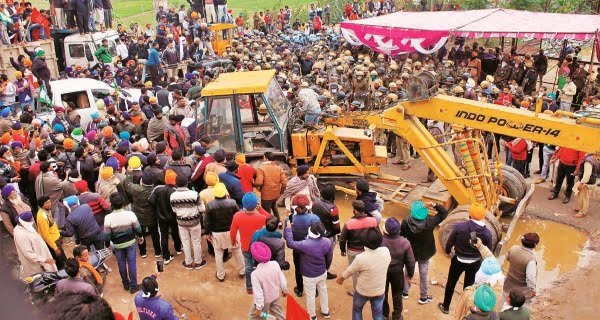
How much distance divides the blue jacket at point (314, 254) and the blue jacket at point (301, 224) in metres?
0.11

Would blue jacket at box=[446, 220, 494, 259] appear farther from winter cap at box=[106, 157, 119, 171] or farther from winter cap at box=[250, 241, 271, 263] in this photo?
winter cap at box=[106, 157, 119, 171]

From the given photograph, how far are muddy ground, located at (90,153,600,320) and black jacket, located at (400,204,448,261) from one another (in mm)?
849

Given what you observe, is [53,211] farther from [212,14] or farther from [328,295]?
[212,14]

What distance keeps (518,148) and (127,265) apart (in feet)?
23.6

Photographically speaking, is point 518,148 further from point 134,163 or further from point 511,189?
point 134,163

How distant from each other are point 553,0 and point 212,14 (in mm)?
15666

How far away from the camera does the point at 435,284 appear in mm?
7684

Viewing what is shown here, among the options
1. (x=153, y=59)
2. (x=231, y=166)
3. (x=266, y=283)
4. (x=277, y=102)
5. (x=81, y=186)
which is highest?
(x=153, y=59)

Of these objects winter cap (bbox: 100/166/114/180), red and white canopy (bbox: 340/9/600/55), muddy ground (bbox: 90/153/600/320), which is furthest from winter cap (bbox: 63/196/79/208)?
red and white canopy (bbox: 340/9/600/55)

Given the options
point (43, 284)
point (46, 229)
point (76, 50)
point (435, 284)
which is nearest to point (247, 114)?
point (46, 229)

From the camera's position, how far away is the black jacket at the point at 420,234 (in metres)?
6.64

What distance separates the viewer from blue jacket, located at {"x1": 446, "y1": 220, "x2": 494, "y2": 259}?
21.0 ft

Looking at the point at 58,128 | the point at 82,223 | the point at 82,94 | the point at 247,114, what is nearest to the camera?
the point at 82,223

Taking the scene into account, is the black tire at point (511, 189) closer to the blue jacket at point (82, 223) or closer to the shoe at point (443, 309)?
the shoe at point (443, 309)
